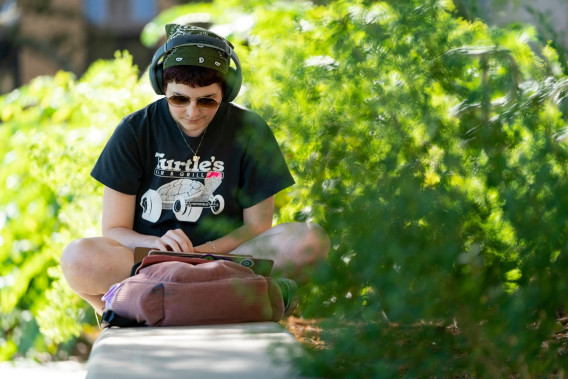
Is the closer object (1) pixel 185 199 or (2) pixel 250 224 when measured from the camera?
(2) pixel 250 224

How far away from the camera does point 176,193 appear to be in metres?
3.69

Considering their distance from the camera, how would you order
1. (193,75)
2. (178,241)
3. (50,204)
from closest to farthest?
(178,241), (193,75), (50,204)

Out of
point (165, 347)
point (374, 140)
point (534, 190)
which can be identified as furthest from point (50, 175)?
point (534, 190)

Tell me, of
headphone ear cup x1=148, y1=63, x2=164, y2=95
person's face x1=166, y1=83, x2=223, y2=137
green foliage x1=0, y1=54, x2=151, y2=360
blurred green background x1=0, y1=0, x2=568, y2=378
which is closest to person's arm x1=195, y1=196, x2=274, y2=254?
person's face x1=166, y1=83, x2=223, y2=137

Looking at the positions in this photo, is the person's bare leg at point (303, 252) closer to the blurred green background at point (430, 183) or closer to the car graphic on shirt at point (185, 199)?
the blurred green background at point (430, 183)

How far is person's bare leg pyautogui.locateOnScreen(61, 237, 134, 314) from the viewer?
3447 millimetres

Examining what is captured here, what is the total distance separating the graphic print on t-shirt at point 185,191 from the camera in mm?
3662

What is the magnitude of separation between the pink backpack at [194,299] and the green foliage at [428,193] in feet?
2.53

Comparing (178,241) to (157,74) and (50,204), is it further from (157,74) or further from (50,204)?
(50,204)

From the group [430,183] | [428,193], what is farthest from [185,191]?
[428,193]

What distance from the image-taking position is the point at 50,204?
17.4 ft

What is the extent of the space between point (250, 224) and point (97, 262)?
57 centimetres

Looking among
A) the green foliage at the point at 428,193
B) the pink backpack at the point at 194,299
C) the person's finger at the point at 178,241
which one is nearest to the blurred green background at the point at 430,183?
the green foliage at the point at 428,193

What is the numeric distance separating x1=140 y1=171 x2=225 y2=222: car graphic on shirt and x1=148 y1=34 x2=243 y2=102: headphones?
358 millimetres
